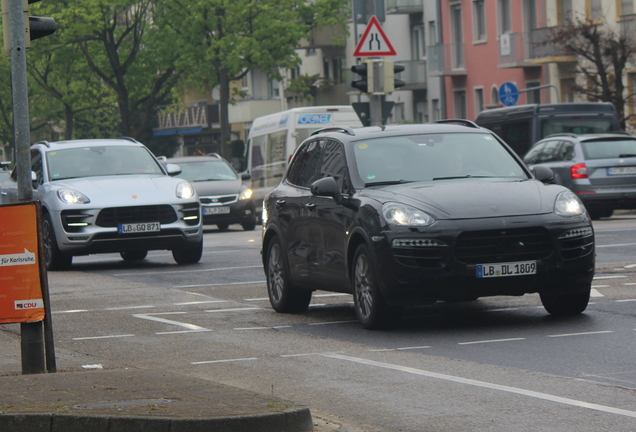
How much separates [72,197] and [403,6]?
45.8 metres

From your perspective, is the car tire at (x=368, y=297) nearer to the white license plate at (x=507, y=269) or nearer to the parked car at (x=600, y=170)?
the white license plate at (x=507, y=269)

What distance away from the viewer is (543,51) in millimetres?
51594

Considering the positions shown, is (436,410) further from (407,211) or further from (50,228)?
(50,228)

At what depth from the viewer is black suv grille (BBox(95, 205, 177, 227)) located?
18.6m

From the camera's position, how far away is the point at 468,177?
467 inches

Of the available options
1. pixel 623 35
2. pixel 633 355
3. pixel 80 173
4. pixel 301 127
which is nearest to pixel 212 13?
pixel 623 35

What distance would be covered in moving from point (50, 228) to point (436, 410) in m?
12.3

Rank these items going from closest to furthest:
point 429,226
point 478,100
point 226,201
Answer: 1. point 429,226
2. point 226,201
3. point 478,100

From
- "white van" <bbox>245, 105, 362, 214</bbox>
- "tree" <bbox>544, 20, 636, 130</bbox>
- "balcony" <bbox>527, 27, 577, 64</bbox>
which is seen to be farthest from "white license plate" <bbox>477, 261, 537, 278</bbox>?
"balcony" <bbox>527, 27, 577, 64</bbox>

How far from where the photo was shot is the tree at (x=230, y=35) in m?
57.2

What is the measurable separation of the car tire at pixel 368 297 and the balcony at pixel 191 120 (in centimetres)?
7816

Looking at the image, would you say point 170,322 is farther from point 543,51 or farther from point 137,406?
point 543,51

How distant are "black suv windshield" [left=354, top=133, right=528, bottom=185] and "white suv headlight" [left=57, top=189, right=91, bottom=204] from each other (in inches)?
281

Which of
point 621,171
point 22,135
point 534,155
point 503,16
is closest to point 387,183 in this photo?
point 22,135
